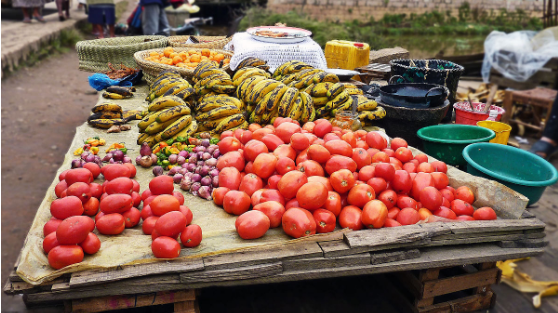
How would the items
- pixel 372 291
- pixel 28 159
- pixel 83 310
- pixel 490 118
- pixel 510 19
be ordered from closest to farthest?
pixel 83 310
pixel 372 291
pixel 490 118
pixel 28 159
pixel 510 19

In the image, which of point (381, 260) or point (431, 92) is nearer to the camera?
point (381, 260)

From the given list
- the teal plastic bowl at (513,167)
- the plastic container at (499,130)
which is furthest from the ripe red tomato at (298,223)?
the plastic container at (499,130)

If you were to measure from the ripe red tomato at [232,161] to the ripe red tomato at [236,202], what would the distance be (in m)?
0.30

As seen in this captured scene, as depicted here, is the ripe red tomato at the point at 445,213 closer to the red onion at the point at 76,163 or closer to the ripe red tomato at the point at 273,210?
the ripe red tomato at the point at 273,210

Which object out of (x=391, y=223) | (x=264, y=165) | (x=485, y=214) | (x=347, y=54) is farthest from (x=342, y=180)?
(x=347, y=54)

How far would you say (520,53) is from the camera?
7.45 metres

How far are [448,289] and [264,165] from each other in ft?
4.39

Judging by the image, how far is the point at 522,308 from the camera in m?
2.66

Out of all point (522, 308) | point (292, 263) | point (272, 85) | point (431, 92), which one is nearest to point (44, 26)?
point (272, 85)

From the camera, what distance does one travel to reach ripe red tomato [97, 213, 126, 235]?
1.95m

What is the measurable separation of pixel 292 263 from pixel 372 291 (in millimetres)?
1081

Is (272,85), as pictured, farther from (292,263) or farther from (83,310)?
(83,310)

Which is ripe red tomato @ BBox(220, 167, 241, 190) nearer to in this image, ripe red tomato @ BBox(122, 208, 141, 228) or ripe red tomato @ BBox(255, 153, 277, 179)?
ripe red tomato @ BBox(255, 153, 277, 179)

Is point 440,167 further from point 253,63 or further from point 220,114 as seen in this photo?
point 253,63
